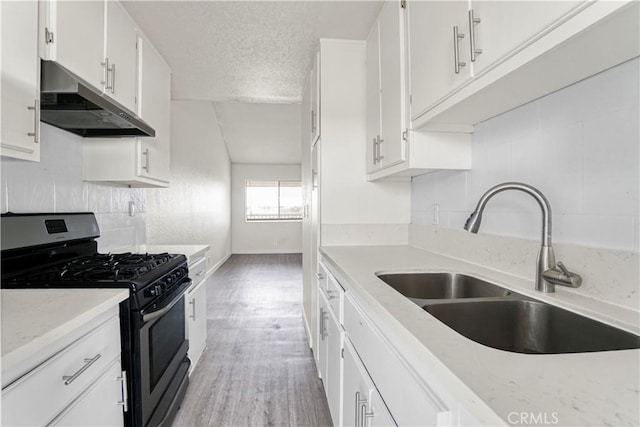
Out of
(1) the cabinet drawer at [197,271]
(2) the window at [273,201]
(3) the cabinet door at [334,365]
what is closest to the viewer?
(3) the cabinet door at [334,365]

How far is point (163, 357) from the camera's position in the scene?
1.59 meters

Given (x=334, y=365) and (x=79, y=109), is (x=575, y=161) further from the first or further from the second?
(x=79, y=109)

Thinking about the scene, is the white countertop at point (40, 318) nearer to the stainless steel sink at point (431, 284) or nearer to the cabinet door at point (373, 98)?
the stainless steel sink at point (431, 284)

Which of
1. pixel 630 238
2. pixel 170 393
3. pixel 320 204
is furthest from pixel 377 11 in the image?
pixel 170 393

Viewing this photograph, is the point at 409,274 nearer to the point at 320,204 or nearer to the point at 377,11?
the point at 320,204

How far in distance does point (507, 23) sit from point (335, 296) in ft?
4.08

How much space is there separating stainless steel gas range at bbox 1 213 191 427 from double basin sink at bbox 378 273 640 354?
3.63ft

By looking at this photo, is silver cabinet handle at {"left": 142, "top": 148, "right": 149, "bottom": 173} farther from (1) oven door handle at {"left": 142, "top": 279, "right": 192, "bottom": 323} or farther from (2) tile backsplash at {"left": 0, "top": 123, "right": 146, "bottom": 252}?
(1) oven door handle at {"left": 142, "top": 279, "right": 192, "bottom": 323}

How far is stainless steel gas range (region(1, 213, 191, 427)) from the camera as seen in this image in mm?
1263

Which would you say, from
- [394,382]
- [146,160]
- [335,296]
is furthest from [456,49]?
[146,160]

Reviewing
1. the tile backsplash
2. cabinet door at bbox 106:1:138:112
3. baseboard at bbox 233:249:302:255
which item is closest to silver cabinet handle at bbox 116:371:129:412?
the tile backsplash

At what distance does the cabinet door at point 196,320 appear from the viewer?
2094 mm

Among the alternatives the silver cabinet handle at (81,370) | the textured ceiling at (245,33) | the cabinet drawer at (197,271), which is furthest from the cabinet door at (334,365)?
the textured ceiling at (245,33)

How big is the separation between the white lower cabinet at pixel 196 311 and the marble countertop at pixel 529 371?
5.10 ft
